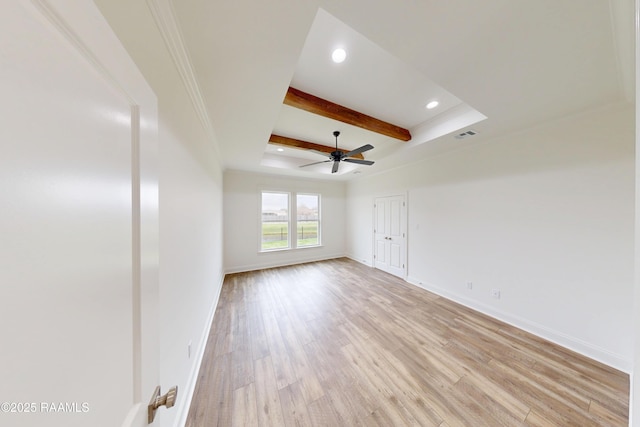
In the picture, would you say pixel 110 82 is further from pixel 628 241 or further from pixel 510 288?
pixel 510 288

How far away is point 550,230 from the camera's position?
7.48 feet

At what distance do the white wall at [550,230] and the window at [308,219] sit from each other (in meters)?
2.94

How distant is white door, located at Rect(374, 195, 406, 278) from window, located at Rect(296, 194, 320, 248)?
5.29 ft

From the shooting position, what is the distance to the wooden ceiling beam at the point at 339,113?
2.16 meters

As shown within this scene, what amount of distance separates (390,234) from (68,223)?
178 inches

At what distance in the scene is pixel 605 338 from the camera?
196cm

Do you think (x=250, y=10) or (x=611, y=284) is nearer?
(x=250, y=10)

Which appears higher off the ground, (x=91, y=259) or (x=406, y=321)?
(x=91, y=259)

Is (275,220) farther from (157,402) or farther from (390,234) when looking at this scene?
(157,402)

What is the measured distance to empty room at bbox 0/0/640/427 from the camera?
1.15ft

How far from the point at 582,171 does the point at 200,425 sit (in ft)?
13.4

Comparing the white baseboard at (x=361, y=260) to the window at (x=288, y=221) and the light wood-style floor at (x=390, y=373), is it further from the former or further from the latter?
the light wood-style floor at (x=390, y=373)

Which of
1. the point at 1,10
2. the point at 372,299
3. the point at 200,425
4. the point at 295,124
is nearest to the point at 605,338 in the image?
the point at 372,299

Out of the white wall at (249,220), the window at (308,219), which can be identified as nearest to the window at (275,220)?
A: the white wall at (249,220)
